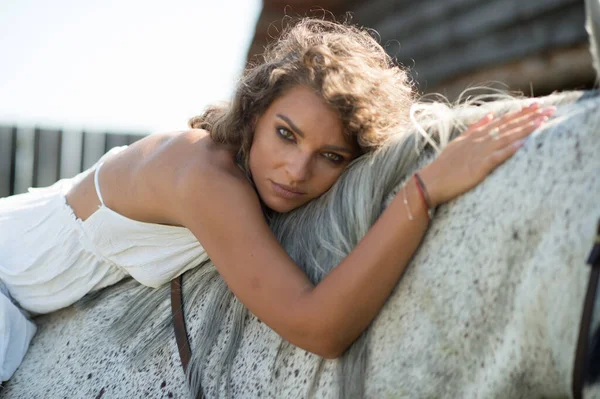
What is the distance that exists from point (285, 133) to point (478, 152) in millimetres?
535

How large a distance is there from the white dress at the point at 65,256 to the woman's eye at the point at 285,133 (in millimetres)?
354

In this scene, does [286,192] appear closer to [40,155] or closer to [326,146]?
[326,146]

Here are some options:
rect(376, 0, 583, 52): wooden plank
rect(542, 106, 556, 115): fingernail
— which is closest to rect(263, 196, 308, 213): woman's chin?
rect(542, 106, 556, 115): fingernail

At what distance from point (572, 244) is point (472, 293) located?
0.21m

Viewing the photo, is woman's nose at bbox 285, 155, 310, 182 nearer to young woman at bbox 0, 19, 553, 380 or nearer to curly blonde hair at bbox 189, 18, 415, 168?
young woman at bbox 0, 19, 553, 380

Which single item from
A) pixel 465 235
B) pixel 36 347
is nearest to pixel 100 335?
pixel 36 347

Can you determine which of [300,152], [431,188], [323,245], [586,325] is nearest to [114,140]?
[300,152]

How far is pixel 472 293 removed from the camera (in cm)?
128

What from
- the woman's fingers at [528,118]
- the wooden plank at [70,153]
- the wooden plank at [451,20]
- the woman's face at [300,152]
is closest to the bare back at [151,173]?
the woman's face at [300,152]

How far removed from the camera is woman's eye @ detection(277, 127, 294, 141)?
67.5 inches

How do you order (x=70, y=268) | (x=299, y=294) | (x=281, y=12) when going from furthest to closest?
(x=281, y=12)
(x=70, y=268)
(x=299, y=294)

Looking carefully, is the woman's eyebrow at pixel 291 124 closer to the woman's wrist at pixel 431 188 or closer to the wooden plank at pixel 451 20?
the woman's wrist at pixel 431 188

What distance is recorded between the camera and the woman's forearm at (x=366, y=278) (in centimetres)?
136

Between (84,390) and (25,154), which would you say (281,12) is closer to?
(25,154)
